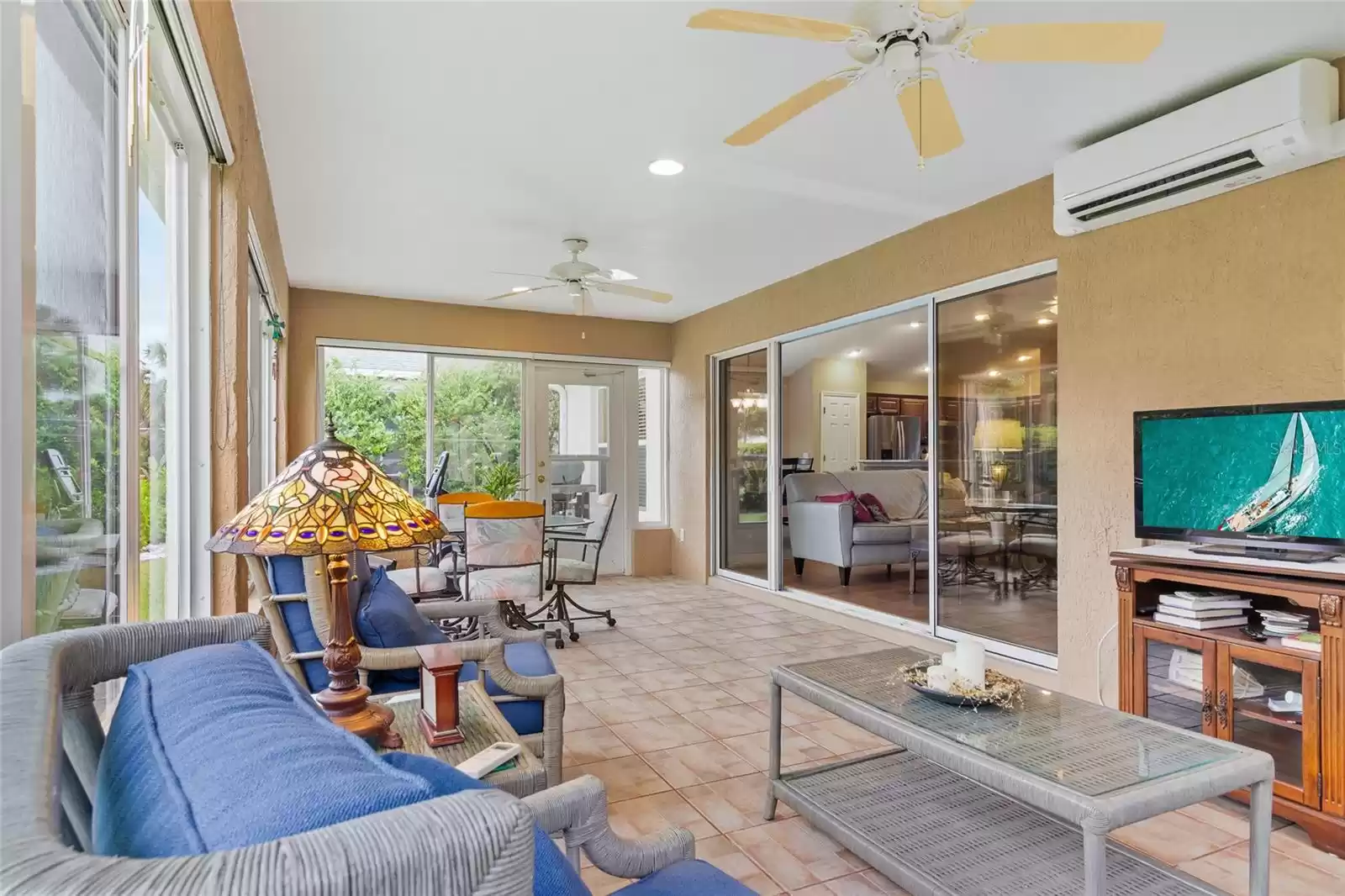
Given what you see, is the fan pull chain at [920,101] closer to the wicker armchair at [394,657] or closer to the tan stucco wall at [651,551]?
the wicker armchair at [394,657]

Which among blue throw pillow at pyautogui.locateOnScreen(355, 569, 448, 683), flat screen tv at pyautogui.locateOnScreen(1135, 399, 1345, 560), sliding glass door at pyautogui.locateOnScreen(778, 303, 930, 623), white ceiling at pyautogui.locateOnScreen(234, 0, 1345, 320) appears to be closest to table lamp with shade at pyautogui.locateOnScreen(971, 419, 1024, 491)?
sliding glass door at pyautogui.locateOnScreen(778, 303, 930, 623)

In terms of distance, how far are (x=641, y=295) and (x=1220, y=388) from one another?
129 inches

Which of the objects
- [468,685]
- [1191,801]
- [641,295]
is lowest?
[1191,801]

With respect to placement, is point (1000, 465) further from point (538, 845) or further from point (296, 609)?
point (538, 845)

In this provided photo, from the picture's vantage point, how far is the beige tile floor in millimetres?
2143

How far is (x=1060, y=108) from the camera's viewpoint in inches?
119

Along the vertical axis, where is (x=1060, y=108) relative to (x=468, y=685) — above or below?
above

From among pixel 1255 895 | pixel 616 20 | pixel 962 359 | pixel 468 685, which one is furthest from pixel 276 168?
pixel 1255 895

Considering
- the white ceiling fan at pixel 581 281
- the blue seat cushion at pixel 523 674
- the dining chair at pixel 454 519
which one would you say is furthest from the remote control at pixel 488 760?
the white ceiling fan at pixel 581 281

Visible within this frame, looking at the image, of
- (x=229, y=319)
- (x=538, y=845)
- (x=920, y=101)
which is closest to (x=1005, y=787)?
(x=538, y=845)

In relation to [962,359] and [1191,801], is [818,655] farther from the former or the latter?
[1191,801]

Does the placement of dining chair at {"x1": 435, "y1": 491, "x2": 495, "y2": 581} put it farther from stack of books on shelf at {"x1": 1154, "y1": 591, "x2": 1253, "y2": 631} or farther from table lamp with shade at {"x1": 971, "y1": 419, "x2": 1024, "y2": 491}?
stack of books on shelf at {"x1": 1154, "y1": 591, "x2": 1253, "y2": 631}

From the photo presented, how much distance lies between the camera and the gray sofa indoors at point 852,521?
6.48 metres

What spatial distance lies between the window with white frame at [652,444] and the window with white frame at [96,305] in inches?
223
